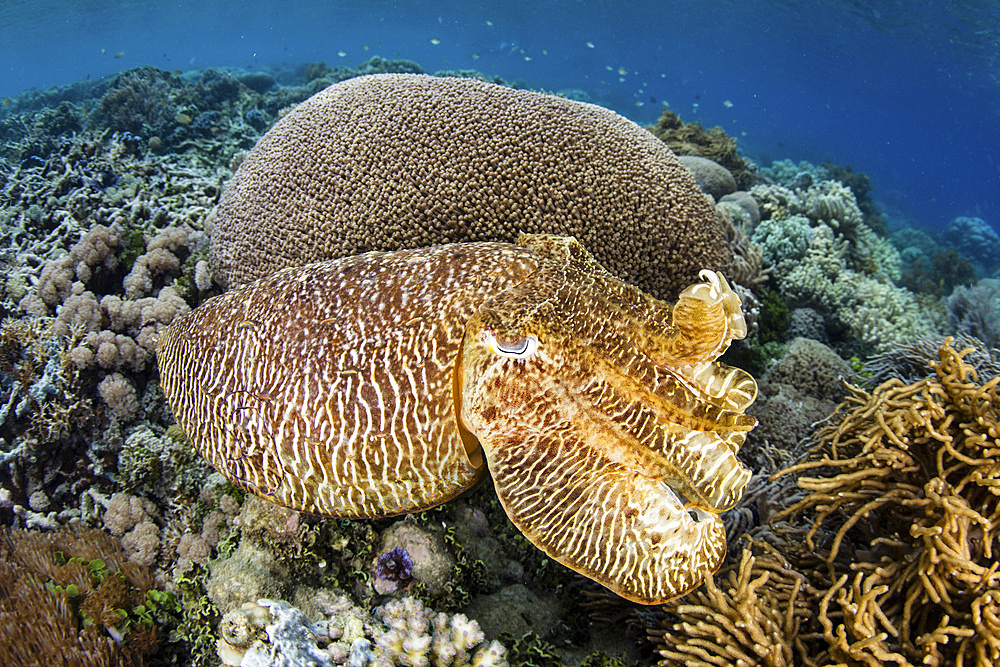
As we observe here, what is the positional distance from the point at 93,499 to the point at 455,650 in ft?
10.9

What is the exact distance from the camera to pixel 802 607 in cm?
218

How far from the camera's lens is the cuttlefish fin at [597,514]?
2109mm

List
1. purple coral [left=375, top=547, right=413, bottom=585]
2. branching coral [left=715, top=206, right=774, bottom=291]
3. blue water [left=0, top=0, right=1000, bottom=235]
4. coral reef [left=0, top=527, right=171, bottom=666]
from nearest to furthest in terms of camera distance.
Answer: coral reef [left=0, top=527, right=171, bottom=666] → purple coral [left=375, top=547, right=413, bottom=585] → branching coral [left=715, top=206, right=774, bottom=291] → blue water [left=0, top=0, right=1000, bottom=235]

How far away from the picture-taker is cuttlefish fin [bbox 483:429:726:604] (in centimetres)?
211

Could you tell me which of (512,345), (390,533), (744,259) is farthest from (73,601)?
(744,259)

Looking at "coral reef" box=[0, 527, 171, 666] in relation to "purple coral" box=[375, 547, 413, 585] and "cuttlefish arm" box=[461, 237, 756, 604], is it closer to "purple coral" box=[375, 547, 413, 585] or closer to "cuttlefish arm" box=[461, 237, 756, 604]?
"purple coral" box=[375, 547, 413, 585]

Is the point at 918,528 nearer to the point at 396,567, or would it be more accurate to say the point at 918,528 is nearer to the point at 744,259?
the point at 396,567

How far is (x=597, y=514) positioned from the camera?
2115 millimetres

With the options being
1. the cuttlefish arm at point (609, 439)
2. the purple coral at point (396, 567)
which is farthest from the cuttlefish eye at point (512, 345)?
the purple coral at point (396, 567)

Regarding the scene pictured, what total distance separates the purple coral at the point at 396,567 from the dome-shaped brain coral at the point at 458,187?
7.46 feet

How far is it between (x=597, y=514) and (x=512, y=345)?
86cm

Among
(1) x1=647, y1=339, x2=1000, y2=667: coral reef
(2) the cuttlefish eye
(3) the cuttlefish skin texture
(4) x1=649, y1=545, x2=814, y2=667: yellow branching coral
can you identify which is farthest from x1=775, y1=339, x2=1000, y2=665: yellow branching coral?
(2) the cuttlefish eye

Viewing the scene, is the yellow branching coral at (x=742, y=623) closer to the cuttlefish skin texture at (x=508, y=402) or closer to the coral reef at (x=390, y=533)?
the coral reef at (x=390, y=533)

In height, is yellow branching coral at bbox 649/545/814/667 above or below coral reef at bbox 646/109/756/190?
below
